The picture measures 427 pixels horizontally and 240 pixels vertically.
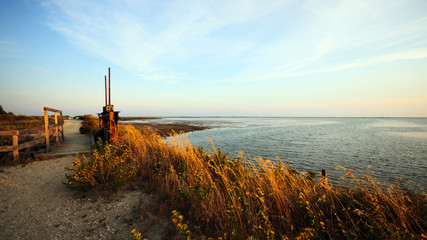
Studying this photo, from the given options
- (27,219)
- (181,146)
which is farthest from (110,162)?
(181,146)

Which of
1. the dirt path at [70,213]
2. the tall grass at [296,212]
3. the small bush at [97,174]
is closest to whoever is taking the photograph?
the tall grass at [296,212]

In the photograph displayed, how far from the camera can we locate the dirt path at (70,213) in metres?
3.41

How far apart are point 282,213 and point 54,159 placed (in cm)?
880

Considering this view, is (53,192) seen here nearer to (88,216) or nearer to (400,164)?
(88,216)

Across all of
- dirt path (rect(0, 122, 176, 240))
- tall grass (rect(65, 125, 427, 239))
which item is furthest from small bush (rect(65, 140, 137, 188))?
tall grass (rect(65, 125, 427, 239))

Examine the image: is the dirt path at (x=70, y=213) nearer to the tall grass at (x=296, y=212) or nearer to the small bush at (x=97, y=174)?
the small bush at (x=97, y=174)

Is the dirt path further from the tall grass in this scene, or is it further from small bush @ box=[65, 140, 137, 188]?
the tall grass

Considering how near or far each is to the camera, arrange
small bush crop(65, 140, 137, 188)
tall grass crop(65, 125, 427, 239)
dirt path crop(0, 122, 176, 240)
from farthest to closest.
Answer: small bush crop(65, 140, 137, 188) < dirt path crop(0, 122, 176, 240) < tall grass crop(65, 125, 427, 239)

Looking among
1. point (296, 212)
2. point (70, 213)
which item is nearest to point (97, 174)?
point (70, 213)

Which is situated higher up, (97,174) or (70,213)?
(97,174)

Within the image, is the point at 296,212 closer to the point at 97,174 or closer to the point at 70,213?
the point at 70,213

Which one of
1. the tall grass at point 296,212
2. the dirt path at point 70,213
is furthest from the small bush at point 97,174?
the tall grass at point 296,212

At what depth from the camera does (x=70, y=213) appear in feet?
13.2

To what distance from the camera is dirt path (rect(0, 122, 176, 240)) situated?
134 inches
